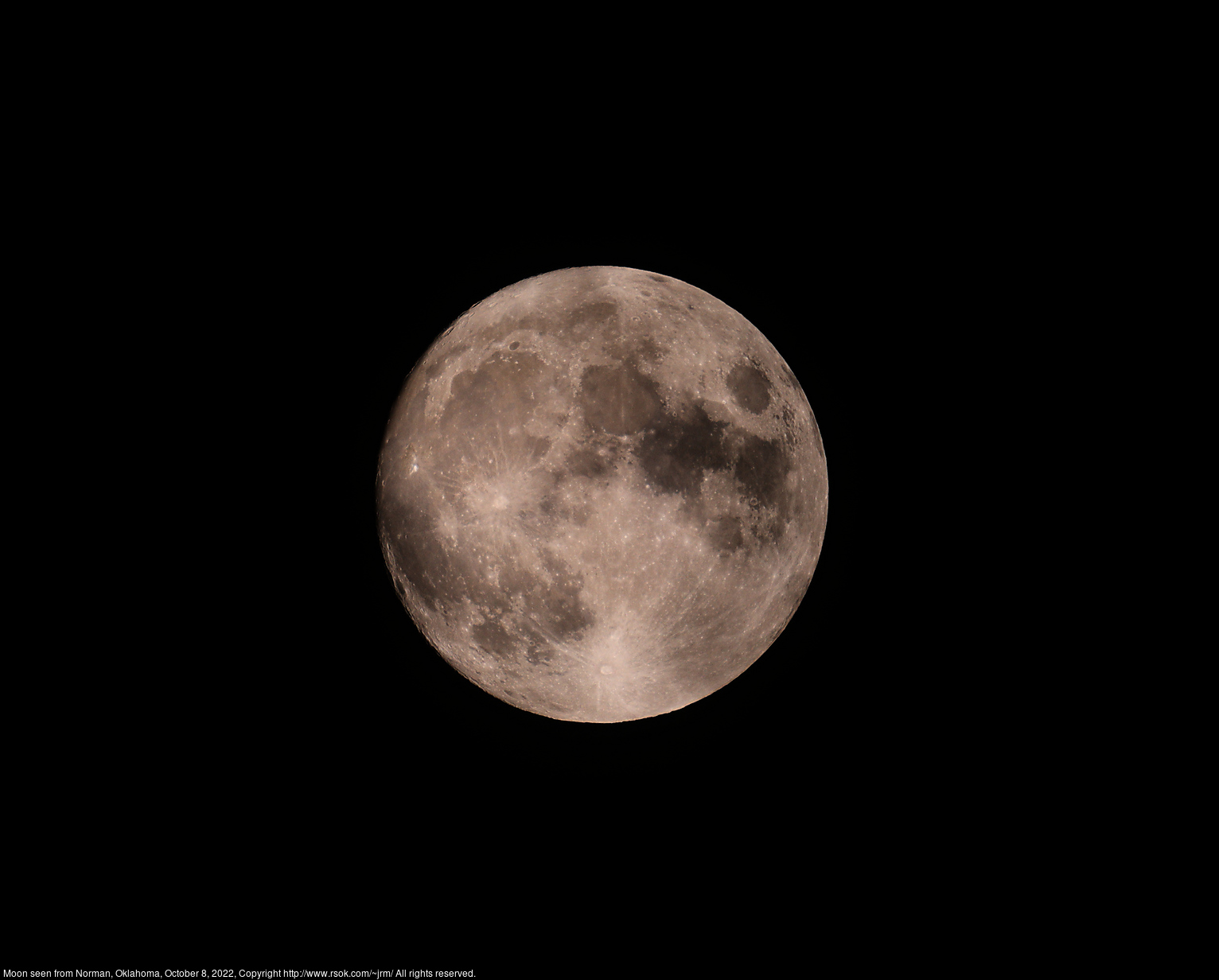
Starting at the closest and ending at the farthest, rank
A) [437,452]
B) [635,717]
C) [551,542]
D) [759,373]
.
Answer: [551,542] < [437,452] < [759,373] < [635,717]

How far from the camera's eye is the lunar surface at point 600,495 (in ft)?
8.89

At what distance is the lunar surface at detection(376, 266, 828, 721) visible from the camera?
2709 mm

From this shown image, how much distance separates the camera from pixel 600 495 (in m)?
2.68

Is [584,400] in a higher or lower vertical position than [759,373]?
lower

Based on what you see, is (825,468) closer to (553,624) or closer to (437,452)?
(553,624)

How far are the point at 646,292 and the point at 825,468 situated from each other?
4.30 feet

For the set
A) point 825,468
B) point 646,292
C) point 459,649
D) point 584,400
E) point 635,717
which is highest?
point 646,292

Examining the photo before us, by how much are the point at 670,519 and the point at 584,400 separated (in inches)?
23.2

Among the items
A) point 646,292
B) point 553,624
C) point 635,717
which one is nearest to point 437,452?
point 553,624

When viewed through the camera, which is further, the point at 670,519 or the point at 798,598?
the point at 798,598

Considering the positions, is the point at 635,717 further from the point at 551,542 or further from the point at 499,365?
the point at 499,365

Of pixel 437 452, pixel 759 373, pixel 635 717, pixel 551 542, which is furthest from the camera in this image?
pixel 635 717

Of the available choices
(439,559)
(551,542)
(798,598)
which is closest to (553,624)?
(551,542)

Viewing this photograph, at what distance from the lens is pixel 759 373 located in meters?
3.13
